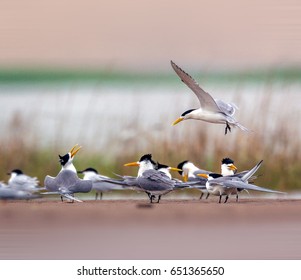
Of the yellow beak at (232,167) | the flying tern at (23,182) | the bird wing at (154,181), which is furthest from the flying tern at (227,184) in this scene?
the flying tern at (23,182)

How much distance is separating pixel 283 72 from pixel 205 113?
794 millimetres

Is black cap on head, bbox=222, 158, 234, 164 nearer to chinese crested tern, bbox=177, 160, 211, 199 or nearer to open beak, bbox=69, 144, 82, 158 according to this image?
chinese crested tern, bbox=177, 160, 211, 199

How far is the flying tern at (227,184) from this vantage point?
22.8 ft

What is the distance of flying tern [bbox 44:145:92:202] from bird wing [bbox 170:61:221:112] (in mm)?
923

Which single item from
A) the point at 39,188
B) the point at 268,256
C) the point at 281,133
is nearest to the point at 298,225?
the point at 268,256

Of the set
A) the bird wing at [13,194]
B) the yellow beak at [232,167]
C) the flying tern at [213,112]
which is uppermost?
the flying tern at [213,112]

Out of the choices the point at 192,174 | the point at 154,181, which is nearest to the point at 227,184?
the point at 192,174

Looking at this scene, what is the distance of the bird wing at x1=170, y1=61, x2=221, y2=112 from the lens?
22.7 feet

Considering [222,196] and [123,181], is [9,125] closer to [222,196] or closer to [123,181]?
[123,181]

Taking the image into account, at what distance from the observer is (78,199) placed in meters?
7.18

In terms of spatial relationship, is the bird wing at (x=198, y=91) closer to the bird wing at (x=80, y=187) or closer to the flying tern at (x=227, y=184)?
the flying tern at (x=227, y=184)

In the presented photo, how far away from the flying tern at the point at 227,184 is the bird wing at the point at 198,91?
461mm

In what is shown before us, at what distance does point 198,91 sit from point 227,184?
2.12 ft

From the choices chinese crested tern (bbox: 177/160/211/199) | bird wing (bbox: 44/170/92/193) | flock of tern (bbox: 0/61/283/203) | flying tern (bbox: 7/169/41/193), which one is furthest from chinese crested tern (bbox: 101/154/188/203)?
flying tern (bbox: 7/169/41/193)
